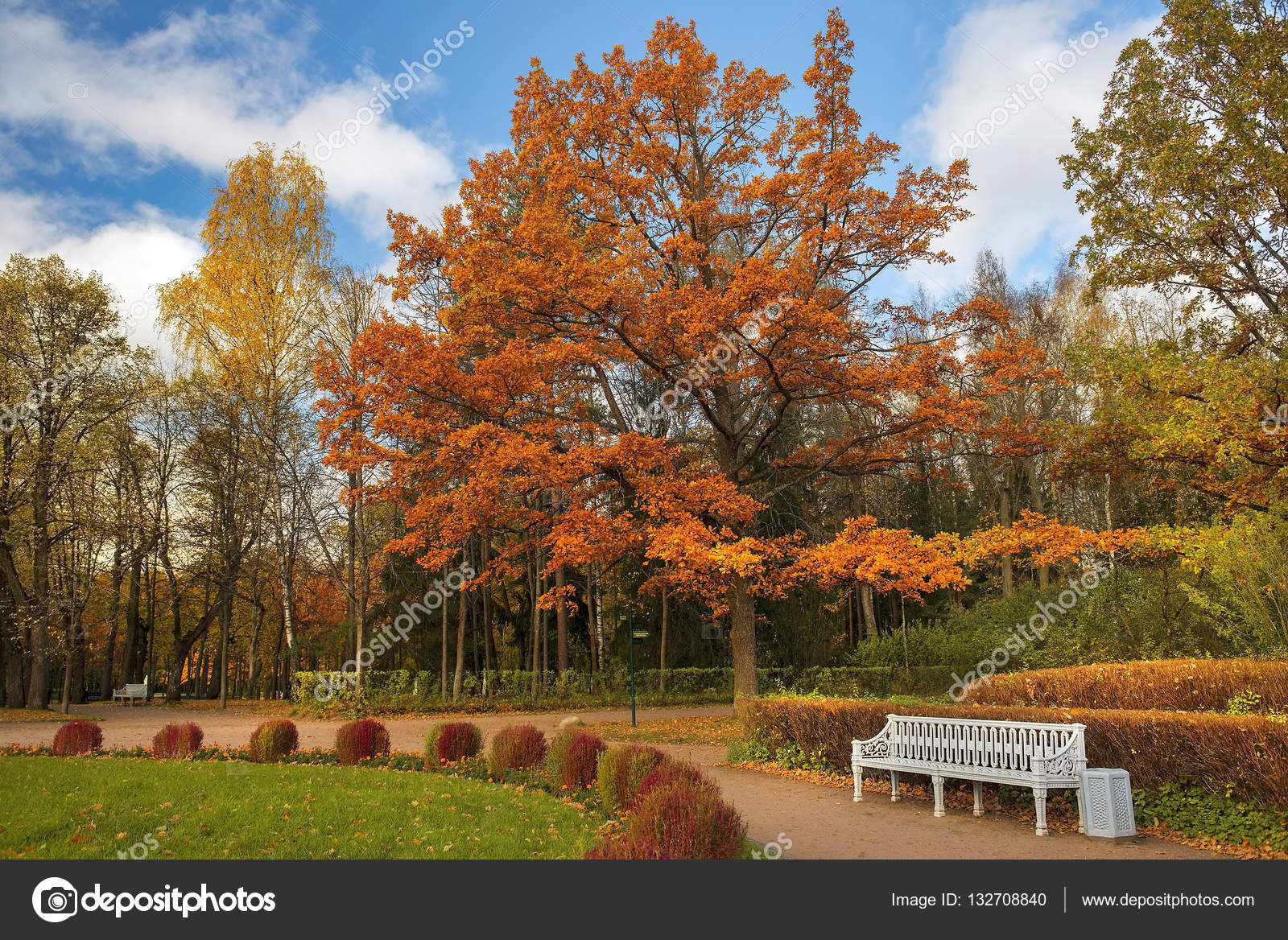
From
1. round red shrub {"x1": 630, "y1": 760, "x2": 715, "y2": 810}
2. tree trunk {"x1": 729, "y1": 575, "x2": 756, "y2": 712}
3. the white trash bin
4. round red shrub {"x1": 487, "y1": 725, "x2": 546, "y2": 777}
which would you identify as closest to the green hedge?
tree trunk {"x1": 729, "y1": 575, "x2": 756, "y2": 712}

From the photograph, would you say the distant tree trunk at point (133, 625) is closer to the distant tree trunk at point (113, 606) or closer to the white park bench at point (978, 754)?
the distant tree trunk at point (113, 606)

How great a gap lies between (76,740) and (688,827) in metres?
10.4

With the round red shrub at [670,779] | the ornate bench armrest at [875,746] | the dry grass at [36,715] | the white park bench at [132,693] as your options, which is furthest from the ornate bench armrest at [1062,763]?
the white park bench at [132,693]

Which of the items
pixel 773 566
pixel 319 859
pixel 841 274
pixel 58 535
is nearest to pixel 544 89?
pixel 841 274

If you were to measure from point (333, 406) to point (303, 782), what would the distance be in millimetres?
7753

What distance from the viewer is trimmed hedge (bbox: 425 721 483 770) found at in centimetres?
1039

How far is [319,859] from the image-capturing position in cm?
545

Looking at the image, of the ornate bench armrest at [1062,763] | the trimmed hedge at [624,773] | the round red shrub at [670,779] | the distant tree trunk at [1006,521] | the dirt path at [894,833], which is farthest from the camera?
the distant tree trunk at [1006,521]

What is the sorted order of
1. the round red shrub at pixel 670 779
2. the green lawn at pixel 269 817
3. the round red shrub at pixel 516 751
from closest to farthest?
1. the green lawn at pixel 269 817
2. the round red shrub at pixel 670 779
3. the round red shrub at pixel 516 751

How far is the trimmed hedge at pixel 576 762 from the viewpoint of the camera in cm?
879

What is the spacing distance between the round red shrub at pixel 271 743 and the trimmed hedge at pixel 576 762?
435 centimetres

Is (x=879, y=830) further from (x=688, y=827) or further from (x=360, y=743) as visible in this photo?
(x=360, y=743)

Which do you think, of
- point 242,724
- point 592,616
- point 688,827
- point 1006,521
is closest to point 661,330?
point 688,827
